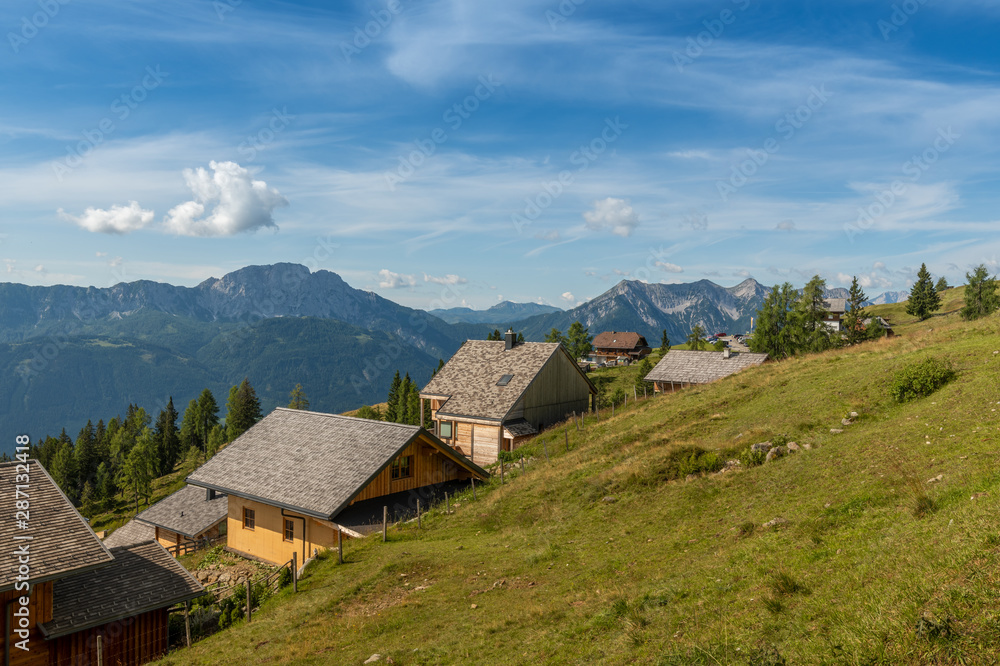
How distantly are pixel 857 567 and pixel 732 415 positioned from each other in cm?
1998

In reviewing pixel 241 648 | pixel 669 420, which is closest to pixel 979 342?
pixel 669 420

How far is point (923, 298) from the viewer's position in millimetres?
101312

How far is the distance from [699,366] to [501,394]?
80.5ft

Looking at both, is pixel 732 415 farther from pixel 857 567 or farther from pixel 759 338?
pixel 759 338

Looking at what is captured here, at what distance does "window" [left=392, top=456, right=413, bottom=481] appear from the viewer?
94.3 feet

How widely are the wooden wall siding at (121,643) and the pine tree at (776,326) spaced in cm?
6640

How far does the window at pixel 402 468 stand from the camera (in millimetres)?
28750

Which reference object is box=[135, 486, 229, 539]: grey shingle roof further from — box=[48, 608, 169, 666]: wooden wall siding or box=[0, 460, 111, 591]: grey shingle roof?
box=[0, 460, 111, 591]: grey shingle roof

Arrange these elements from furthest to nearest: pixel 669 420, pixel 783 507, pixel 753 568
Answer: pixel 669 420 < pixel 783 507 < pixel 753 568

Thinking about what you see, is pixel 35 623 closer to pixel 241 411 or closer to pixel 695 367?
pixel 695 367

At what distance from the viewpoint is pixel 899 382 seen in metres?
20.6

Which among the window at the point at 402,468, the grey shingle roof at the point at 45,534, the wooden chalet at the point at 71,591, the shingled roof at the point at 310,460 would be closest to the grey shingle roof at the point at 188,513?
the shingled roof at the point at 310,460

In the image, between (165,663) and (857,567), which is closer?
(857,567)

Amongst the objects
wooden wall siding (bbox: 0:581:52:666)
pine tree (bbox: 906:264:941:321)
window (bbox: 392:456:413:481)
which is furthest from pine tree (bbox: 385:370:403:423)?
pine tree (bbox: 906:264:941:321)
